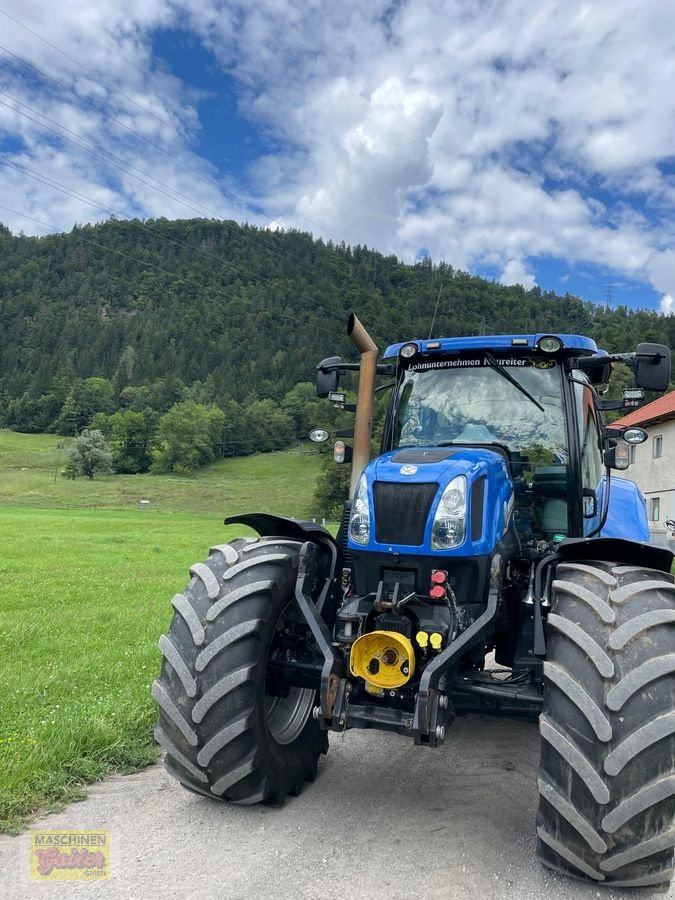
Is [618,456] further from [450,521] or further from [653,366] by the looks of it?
[450,521]

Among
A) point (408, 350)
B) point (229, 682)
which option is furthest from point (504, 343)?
point (229, 682)

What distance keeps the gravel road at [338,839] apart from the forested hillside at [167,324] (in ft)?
298

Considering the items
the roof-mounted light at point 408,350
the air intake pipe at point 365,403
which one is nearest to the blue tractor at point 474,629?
the roof-mounted light at point 408,350

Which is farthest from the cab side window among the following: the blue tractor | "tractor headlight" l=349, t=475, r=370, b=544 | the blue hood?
"tractor headlight" l=349, t=475, r=370, b=544

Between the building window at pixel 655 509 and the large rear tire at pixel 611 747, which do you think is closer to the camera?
the large rear tire at pixel 611 747

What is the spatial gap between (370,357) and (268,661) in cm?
247

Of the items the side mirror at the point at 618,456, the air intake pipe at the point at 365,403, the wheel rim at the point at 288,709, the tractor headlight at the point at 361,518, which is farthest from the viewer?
the side mirror at the point at 618,456

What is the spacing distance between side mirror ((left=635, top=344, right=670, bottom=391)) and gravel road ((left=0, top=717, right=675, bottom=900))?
2626 mm

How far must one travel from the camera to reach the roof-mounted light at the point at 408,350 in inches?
202

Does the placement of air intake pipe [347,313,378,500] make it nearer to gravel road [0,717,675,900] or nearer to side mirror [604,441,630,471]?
Result: side mirror [604,441,630,471]

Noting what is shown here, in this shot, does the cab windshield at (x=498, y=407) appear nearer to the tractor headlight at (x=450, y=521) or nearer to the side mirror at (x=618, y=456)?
the side mirror at (x=618, y=456)

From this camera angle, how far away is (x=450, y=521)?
3664 mm

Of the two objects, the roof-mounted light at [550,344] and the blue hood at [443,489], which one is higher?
the roof-mounted light at [550,344]

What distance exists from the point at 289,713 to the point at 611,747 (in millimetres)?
1933
